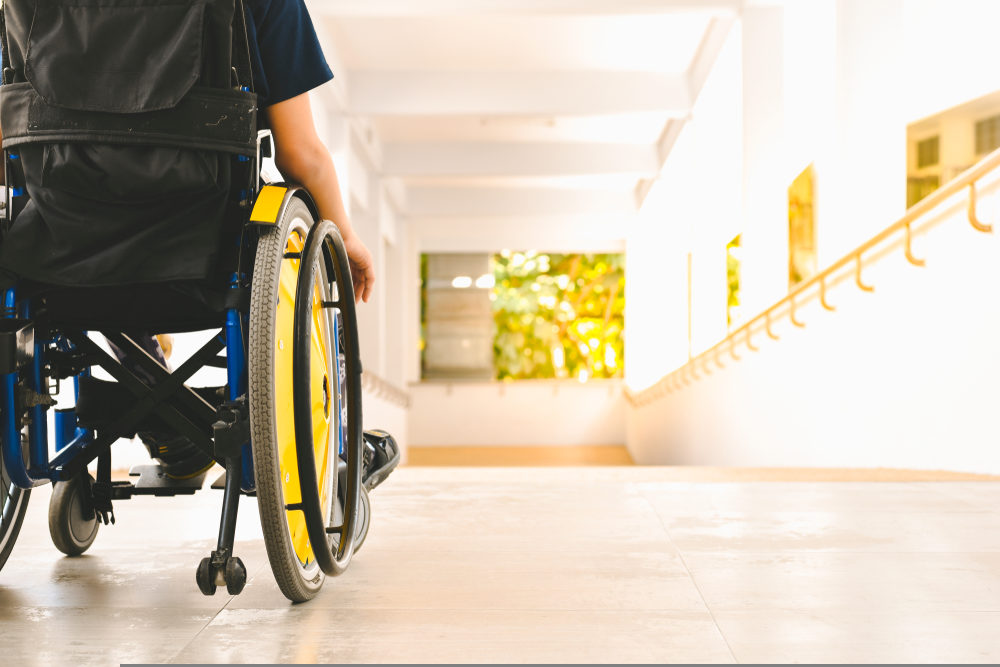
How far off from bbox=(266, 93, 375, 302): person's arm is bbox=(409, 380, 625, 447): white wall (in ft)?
46.0

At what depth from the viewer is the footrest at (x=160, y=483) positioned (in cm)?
155

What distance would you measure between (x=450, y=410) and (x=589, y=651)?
14389 millimetres

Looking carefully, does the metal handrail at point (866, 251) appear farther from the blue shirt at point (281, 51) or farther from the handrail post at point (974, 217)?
the blue shirt at point (281, 51)

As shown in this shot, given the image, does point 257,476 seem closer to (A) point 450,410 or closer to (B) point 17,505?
(B) point 17,505

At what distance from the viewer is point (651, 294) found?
13.6 meters

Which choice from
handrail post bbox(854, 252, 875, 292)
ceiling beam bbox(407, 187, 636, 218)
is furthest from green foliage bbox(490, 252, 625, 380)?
handrail post bbox(854, 252, 875, 292)

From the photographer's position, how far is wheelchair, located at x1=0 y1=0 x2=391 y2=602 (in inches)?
48.4

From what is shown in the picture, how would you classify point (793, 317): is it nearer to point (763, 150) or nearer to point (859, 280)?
point (859, 280)

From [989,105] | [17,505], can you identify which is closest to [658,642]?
[17,505]

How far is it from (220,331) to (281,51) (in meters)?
0.41

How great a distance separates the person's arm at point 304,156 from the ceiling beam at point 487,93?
717 cm

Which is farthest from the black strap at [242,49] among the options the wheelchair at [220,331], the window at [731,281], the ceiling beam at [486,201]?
the ceiling beam at [486,201]

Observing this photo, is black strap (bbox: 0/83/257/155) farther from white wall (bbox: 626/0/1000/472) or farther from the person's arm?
white wall (bbox: 626/0/1000/472)

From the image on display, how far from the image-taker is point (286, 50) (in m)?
1.37
